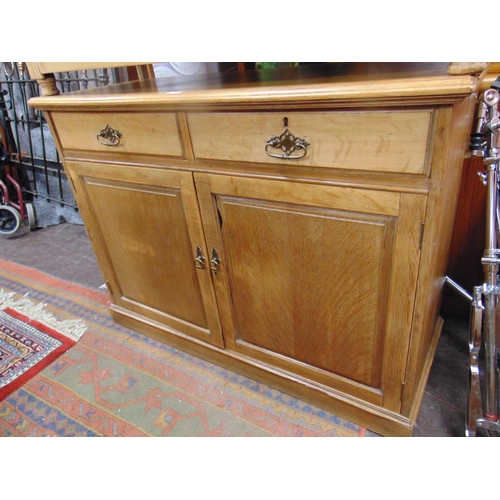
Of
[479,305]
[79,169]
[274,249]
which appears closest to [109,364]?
[79,169]

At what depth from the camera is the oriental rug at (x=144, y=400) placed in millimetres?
1192

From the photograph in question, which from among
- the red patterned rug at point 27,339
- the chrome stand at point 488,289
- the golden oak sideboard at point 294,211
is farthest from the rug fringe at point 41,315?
the chrome stand at point 488,289

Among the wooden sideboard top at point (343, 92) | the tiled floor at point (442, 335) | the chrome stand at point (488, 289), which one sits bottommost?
the tiled floor at point (442, 335)

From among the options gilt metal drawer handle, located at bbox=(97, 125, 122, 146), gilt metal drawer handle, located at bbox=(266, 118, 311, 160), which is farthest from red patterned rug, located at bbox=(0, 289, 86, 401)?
gilt metal drawer handle, located at bbox=(266, 118, 311, 160)

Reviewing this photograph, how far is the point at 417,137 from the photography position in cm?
71

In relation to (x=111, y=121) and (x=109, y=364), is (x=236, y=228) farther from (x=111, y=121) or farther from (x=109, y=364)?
(x=109, y=364)

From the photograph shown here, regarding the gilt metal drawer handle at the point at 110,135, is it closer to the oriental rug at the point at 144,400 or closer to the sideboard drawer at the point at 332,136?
the sideboard drawer at the point at 332,136

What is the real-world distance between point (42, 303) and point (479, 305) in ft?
6.21

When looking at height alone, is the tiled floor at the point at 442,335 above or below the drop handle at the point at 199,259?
below

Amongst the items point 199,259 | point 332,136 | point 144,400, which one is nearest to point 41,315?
point 144,400

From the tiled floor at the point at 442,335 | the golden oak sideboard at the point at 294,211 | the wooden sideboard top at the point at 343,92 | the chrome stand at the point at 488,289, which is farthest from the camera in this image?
the tiled floor at the point at 442,335

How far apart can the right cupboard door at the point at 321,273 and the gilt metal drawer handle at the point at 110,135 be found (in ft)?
0.99

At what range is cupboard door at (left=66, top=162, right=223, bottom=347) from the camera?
115cm

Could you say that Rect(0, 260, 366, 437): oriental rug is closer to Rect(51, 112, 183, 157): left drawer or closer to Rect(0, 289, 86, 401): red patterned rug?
Rect(0, 289, 86, 401): red patterned rug
